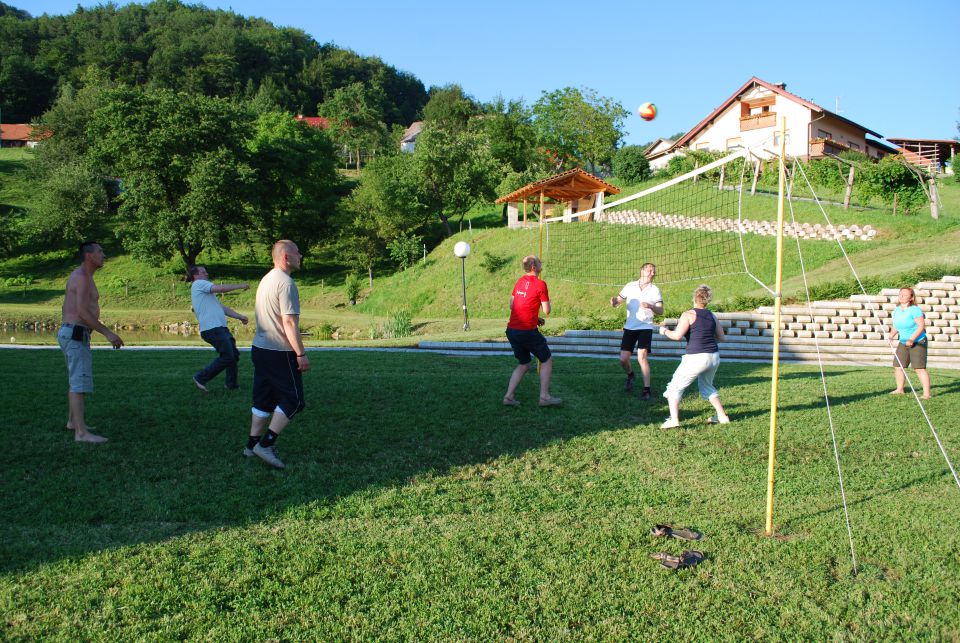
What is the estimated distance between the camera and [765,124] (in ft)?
140

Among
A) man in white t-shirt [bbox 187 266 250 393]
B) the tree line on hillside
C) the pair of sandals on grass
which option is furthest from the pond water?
the pair of sandals on grass

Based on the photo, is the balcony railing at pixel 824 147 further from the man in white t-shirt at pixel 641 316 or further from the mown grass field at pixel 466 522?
the mown grass field at pixel 466 522

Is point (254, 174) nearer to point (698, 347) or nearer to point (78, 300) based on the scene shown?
point (78, 300)

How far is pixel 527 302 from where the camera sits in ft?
27.8

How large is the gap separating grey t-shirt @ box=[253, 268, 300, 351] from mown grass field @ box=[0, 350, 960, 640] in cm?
119

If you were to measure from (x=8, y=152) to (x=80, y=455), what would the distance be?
83.3 m

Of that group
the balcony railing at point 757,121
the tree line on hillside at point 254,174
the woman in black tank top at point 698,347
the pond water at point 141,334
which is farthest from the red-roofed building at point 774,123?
the woman in black tank top at point 698,347

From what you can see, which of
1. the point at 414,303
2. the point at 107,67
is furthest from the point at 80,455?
the point at 107,67

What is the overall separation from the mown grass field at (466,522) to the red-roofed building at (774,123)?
3747cm

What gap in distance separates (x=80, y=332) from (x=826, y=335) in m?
15.6

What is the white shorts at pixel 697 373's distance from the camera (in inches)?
299

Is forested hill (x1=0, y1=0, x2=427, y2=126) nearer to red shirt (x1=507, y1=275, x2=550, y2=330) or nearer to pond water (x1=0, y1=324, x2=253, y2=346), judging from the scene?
pond water (x1=0, y1=324, x2=253, y2=346)

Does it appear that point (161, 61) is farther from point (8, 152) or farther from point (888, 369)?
point (888, 369)

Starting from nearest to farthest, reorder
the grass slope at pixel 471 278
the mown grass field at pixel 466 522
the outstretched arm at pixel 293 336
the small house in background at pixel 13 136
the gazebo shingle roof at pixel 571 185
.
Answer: the mown grass field at pixel 466 522 → the outstretched arm at pixel 293 336 → the grass slope at pixel 471 278 → the gazebo shingle roof at pixel 571 185 → the small house in background at pixel 13 136
